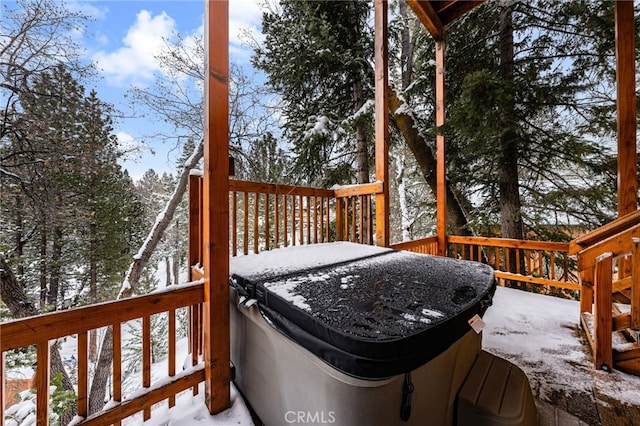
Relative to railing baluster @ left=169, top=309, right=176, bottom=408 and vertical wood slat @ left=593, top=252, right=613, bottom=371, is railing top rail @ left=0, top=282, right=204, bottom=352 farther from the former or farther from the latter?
vertical wood slat @ left=593, top=252, right=613, bottom=371

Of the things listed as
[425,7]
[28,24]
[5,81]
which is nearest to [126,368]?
[5,81]

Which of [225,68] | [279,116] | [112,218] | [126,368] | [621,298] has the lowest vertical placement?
[126,368]

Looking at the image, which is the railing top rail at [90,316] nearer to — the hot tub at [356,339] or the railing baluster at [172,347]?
the railing baluster at [172,347]

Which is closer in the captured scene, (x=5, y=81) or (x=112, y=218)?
(x=5, y=81)

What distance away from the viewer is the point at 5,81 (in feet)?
15.2

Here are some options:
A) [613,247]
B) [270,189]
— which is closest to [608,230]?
[613,247]

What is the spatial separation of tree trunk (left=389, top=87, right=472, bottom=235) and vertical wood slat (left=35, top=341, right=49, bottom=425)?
5294mm

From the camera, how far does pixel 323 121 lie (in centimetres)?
481

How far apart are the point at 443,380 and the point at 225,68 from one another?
1.94 metres

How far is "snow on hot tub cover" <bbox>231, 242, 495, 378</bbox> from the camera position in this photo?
0.81 meters

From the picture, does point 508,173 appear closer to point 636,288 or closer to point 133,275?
point 636,288

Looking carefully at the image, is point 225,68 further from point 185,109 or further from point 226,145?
point 185,109

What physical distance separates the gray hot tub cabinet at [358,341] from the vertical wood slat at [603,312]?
108 centimetres

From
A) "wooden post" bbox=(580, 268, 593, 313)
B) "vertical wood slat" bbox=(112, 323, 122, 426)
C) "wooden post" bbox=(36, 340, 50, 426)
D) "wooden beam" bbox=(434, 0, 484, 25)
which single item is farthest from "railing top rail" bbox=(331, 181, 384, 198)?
"wooden beam" bbox=(434, 0, 484, 25)
